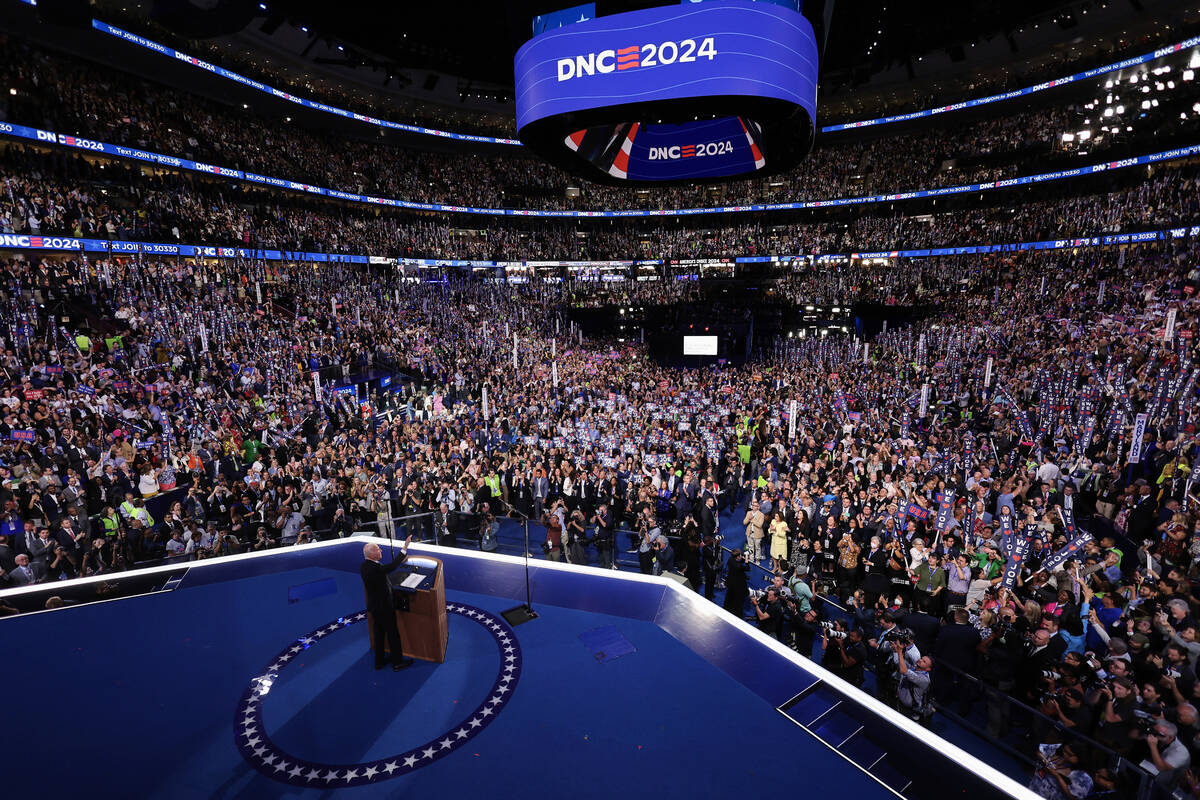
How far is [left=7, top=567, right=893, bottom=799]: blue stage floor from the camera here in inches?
161

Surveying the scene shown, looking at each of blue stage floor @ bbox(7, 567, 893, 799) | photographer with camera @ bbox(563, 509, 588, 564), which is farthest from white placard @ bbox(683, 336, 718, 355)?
blue stage floor @ bbox(7, 567, 893, 799)

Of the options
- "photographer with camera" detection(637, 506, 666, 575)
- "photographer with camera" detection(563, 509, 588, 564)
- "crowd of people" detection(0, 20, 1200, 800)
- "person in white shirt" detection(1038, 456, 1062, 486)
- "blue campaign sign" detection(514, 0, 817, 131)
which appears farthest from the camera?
"person in white shirt" detection(1038, 456, 1062, 486)

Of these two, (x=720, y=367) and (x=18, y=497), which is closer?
(x=18, y=497)

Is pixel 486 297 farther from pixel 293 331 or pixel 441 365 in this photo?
pixel 293 331

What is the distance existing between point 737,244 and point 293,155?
1112 inches

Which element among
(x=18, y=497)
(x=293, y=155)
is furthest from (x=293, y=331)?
(x=293, y=155)

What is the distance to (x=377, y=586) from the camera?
519cm

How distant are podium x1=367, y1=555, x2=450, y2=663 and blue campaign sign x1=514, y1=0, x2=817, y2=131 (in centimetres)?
443

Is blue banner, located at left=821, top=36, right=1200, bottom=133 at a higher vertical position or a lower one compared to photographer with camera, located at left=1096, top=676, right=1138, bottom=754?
higher

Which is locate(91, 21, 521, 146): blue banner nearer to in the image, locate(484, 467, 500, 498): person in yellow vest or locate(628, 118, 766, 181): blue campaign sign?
locate(484, 467, 500, 498): person in yellow vest

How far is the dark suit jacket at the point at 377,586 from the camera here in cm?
517

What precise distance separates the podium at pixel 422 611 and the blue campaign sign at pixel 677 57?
4.43 meters

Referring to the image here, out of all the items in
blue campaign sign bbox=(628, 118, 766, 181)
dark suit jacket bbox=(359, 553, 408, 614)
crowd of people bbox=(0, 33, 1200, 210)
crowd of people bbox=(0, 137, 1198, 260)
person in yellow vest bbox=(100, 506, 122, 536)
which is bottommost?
person in yellow vest bbox=(100, 506, 122, 536)

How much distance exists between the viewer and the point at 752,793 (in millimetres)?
3939
